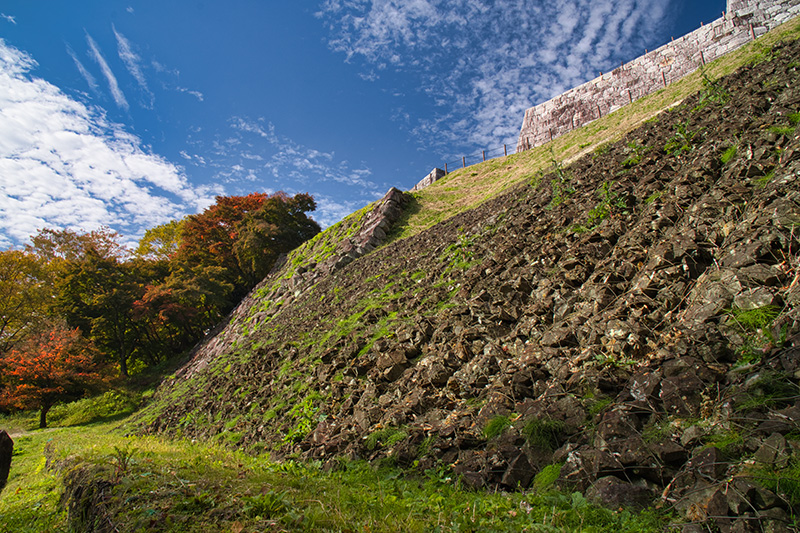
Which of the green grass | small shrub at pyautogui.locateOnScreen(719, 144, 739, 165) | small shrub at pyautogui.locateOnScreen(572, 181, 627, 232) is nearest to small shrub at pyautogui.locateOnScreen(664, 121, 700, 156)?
small shrub at pyautogui.locateOnScreen(719, 144, 739, 165)

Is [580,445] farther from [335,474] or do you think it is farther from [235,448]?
[235,448]

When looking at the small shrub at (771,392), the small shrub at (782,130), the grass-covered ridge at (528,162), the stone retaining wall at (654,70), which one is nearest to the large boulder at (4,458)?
the small shrub at (771,392)

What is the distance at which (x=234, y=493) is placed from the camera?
2875 millimetres

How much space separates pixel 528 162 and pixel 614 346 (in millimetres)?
22237

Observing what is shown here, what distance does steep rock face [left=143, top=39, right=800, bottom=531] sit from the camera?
2.49m

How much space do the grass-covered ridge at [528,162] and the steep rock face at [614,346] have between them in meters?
10.1

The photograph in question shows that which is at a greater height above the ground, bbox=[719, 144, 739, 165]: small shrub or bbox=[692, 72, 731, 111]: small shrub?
bbox=[692, 72, 731, 111]: small shrub

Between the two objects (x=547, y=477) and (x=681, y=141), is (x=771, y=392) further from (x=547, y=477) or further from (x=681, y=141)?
(x=681, y=141)

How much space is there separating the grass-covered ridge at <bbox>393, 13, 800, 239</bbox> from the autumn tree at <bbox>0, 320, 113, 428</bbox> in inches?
790

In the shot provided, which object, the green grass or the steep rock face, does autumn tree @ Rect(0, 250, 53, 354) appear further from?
the green grass

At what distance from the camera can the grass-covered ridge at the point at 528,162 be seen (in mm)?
17719

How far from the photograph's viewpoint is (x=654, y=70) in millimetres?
34062

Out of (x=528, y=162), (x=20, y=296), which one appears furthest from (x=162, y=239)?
(x=528, y=162)

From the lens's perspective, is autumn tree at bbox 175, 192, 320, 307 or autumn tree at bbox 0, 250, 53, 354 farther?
autumn tree at bbox 175, 192, 320, 307
